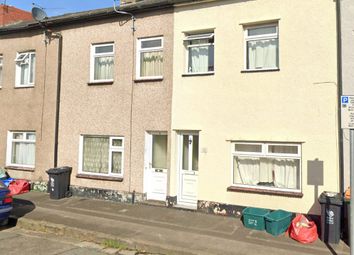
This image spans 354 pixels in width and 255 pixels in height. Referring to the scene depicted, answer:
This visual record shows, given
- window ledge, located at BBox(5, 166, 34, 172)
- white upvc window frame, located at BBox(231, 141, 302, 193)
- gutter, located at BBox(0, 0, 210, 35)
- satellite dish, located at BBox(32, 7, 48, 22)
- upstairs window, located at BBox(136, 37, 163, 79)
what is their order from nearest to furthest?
white upvc window frame, located at BBox(231, 141, 302, 193) < gutter, located at BBox(0, 0, 210, 35) < upstairs window, located at BBox(136, 37, 163, 79) < satellite dish, located at BBox(32, 7, 48, 22) < window ledge, located at BBox(5, 166, 34, 172)

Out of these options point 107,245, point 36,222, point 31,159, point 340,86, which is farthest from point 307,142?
point 31,159

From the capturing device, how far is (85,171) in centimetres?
1227

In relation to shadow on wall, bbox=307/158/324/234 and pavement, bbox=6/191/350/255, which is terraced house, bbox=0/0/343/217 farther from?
pavement, bbox=6/191/350/255

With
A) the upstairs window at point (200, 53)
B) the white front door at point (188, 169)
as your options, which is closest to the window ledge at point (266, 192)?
the white front door at point (188, 169)

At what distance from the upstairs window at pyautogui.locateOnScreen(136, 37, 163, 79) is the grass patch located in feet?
17.1

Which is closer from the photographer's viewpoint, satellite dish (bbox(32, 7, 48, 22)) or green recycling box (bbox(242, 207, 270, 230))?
green recycling box (bbox(242, 207, 270, 230))

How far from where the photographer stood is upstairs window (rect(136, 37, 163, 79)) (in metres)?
11.2

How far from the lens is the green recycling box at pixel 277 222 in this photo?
26.5 ft

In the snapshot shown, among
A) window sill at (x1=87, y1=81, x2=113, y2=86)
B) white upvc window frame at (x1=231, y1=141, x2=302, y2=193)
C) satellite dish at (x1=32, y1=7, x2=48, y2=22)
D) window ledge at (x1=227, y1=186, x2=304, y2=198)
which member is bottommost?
window ledge at (x1=227, y1=186, x2=304, y2=198)

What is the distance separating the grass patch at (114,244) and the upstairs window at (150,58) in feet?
17.1

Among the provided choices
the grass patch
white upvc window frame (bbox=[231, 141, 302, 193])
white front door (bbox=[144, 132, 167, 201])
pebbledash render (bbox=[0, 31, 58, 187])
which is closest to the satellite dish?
pebbledash render (bbox=[0, 31, 58, 187])

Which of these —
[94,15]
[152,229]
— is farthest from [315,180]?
[94,15]

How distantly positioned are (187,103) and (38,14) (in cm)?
676

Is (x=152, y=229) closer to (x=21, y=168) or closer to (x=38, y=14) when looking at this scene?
(x=21, y=168)
